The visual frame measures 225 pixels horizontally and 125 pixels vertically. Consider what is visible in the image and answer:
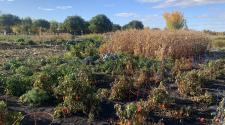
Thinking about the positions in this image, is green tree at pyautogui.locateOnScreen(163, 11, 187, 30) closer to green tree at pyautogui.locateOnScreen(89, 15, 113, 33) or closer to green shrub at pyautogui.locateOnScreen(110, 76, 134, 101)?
green tree at pyautogui.locateOnScreen(89, 15, 113, 33)

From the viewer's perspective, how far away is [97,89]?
914 cm

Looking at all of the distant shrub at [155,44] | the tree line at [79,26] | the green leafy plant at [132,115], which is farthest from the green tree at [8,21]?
the green leafy plant at [132,115]

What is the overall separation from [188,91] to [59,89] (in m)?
2.67

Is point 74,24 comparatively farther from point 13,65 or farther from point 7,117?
point 7,117

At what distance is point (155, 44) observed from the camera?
47.7 feet

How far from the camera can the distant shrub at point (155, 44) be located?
565 inches

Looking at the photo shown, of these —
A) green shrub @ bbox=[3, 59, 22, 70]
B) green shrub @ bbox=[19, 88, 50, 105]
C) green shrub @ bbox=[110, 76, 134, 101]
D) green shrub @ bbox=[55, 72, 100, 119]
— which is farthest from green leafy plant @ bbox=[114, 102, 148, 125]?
green shrub @ bbox=[3, 59, 22, 70]

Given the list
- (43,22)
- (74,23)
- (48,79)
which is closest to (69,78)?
(48,79)

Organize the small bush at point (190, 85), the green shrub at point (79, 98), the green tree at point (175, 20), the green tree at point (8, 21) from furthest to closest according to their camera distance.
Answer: the green tree at point (8, 21), the green tree at point (175, 20), the small bush at point (190, 85), the green shrub at point (79, 98)

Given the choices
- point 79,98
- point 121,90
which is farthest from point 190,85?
point 79,98

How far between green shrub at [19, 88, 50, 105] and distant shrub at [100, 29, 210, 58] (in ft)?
20.2

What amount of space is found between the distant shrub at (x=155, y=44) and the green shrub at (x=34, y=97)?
6.16 metres

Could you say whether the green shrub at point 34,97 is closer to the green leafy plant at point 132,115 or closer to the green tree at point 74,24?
the green leafy plant at point 132,115

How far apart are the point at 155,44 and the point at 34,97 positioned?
7244 millimetres
